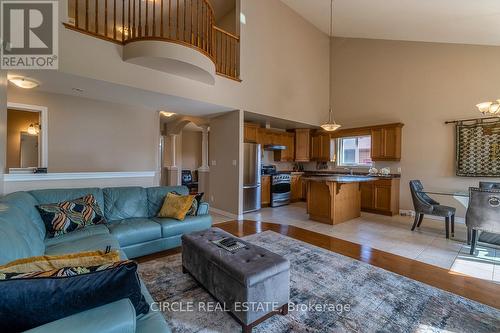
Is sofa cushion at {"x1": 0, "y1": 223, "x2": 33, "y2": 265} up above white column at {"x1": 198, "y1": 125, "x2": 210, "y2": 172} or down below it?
below

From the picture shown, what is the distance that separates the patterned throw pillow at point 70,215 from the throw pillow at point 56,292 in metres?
1.99

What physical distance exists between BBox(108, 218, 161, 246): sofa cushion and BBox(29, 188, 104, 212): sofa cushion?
0.43 meters

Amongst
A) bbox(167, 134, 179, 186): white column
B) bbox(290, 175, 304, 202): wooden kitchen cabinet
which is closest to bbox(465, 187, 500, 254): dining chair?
bbox(290, 175, 304, 202): wooden kitchen cabinet

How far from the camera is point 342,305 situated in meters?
1.97

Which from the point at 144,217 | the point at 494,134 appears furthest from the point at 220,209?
the point at 494,134

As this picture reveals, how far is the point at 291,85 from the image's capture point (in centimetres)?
605

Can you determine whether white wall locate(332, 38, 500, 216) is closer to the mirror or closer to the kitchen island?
the kitchen island

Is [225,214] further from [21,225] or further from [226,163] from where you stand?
[21,225]

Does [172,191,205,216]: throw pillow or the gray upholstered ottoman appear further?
[172,191,205,216]: throw pillow

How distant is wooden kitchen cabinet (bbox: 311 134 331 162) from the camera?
696cm

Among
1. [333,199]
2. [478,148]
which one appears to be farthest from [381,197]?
[478,148]

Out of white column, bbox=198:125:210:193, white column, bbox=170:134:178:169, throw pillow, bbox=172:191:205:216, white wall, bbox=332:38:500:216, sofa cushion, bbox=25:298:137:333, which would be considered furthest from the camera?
white column, bbox=170:134:178:169

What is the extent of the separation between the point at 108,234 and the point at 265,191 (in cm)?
429

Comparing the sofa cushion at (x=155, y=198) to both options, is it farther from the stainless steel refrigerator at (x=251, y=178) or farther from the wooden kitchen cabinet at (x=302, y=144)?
the wooden kitchen cabinet at (x=302, y=144)
